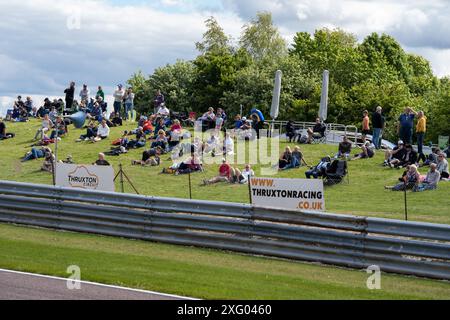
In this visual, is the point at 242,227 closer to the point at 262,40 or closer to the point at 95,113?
the point at 95,113

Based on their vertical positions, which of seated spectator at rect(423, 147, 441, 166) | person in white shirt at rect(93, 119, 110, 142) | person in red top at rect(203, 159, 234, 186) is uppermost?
person in white shirt at rect(93, 119, 110, 142)

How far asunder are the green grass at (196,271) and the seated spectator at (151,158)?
15.1m

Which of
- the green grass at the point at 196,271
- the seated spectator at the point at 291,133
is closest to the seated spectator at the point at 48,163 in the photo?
the seated spectator at the point at 291,133

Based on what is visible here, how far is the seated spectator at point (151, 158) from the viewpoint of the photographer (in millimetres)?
32125

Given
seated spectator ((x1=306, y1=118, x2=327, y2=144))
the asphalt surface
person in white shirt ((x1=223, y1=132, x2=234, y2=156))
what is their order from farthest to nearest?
seated spectator ((x1=306, y1=118, x2=327, y2=144)) → person in white shirt ((x1=223, y1=132, x2=234, y2=156)) → the asphalt surface

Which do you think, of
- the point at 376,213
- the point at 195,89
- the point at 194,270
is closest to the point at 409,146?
the point at 376,213

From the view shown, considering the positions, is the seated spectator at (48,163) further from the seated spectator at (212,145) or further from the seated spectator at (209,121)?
the seated spectator at (209,121)

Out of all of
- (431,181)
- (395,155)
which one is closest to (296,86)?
(395,155)

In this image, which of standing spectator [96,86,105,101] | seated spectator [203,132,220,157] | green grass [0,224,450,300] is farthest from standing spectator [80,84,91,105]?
green grass [0,224,450,300]

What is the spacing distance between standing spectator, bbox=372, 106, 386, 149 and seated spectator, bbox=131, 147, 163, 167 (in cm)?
796

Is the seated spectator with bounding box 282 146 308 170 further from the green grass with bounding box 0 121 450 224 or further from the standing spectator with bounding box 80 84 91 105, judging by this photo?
the standing spectator with bounding box 80 84 91 105

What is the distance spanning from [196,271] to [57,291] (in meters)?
2.76

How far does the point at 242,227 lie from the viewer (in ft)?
51.9

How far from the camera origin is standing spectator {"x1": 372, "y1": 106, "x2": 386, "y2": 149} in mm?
30922
